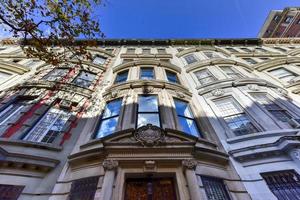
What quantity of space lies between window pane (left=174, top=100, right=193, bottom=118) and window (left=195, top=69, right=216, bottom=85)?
12.0 ft

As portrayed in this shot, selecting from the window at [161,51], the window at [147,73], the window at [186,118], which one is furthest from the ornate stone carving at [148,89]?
the window at [161,51]

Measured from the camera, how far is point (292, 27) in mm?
39344

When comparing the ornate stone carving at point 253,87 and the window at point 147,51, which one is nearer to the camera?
the ornate stone carving at point 253,87

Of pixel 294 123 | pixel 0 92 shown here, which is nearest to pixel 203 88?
pixel 294 123

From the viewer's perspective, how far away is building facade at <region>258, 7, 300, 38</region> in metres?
38.8

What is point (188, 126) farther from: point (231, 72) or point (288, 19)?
point (288, 19)

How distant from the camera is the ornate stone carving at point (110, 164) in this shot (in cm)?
638

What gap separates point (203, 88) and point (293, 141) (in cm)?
628

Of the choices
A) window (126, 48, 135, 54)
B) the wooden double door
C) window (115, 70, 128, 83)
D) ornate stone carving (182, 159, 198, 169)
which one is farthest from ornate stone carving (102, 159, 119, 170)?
window (126, 48, 135, 54)

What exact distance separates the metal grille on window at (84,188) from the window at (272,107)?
940 cm

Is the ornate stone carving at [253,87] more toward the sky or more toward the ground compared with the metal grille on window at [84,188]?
more toward the sky

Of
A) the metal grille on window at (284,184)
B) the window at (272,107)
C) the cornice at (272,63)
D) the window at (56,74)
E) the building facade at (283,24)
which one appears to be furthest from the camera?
the building facade at (283,24)

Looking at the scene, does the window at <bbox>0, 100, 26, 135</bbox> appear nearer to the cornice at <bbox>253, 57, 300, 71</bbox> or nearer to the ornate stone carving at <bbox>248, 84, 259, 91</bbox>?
the ornate stone carving at <bbox>248, 84, 259, 91</bbox>

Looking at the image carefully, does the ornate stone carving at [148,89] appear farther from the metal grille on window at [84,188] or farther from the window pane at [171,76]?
the metal grille on window at [84,188]
